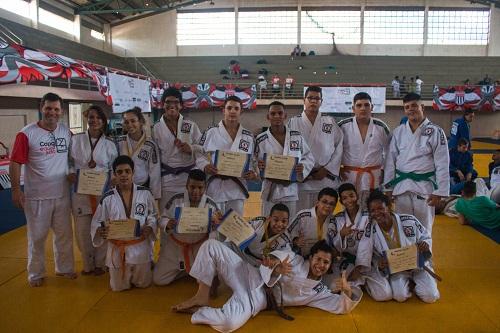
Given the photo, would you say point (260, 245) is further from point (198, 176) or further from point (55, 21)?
point (55, 21)

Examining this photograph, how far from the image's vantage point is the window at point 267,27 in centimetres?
2291

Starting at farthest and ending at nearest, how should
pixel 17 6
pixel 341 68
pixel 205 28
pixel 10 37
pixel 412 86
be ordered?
pixel 205 28
pixel 341 68
pixel 412 86
pixel 17 6
pixel 10 37

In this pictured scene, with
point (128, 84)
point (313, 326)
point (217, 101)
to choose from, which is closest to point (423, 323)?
point (313, 326)

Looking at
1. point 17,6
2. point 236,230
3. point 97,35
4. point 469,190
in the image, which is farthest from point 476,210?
point 97,35

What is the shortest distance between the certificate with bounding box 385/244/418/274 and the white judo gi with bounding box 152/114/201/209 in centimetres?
203

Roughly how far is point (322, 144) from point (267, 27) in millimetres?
20862

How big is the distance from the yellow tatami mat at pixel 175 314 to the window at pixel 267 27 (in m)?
21.0

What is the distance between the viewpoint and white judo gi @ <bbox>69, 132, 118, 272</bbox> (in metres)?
3.63

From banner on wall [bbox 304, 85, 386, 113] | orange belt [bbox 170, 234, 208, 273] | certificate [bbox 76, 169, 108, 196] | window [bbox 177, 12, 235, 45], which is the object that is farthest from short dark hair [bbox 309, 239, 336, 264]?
window [bbox 177, 12, 235, 45]

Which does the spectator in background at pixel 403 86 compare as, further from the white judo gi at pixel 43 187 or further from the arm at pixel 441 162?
the white judo gi at pixel 43 187

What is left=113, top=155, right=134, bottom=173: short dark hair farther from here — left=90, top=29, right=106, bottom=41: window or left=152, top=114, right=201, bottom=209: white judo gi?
left=90, top=29, right=106, bottom=41: window

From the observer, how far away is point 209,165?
3592mm

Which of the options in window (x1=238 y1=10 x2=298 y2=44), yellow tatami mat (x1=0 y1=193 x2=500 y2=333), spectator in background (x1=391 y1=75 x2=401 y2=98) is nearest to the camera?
yellow tatami mat (x1=0 y1=193 x2=500 y2=333)

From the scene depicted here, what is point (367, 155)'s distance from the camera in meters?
3.86
